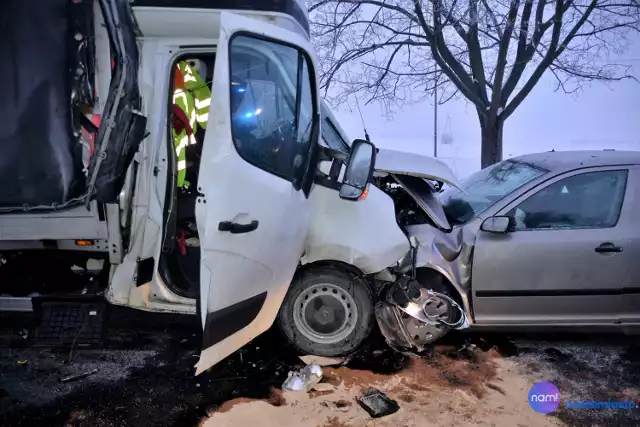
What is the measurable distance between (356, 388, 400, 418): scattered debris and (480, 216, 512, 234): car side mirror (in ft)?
4.72

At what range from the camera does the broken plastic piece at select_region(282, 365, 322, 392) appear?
3.37 metres

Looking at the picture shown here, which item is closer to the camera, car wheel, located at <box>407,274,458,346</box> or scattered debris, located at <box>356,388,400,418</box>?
scattered debris, located at <box>356,388,400,418</box>

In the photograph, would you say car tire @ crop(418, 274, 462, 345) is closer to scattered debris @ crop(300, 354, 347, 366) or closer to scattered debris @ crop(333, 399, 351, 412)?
scattered debris @ crop(300, 354, 347, 366)

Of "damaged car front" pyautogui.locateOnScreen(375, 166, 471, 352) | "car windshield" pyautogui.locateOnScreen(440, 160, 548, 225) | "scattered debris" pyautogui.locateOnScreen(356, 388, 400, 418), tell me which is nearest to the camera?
"scattered debris" pyautogui.locateOnScreen(356, 388, 400, 418)

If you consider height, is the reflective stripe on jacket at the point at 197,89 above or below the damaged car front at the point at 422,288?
above

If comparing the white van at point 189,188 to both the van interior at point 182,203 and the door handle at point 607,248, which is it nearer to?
the van interior at point 182,203

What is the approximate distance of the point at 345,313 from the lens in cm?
376

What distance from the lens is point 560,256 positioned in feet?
11.9

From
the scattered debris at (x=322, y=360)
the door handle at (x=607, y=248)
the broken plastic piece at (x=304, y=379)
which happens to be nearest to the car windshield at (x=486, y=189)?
the door handle at (x=607, y=248)

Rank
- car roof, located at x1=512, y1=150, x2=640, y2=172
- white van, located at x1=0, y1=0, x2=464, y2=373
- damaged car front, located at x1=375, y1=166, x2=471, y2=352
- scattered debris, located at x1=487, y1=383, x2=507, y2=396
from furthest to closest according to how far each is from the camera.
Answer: car roof, located at x1=512, y1=150, x2=640, y2=172 < damaged car front, located at x1=375, y1=166, x2=471, y2=352 < scattered debris, located at x1=487, y1=383, x2=507, y2=396 < white van, located at x1=0, y1=0, x2=464, y2=373

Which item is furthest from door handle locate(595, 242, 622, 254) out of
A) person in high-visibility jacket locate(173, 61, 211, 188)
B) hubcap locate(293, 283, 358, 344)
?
person in high-visibility jacket locate(173, 61, 211, 188)

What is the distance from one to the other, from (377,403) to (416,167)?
1777mm

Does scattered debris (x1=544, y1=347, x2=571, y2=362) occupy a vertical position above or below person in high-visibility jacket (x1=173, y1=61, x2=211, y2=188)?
below

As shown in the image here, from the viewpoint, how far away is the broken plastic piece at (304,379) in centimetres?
337
